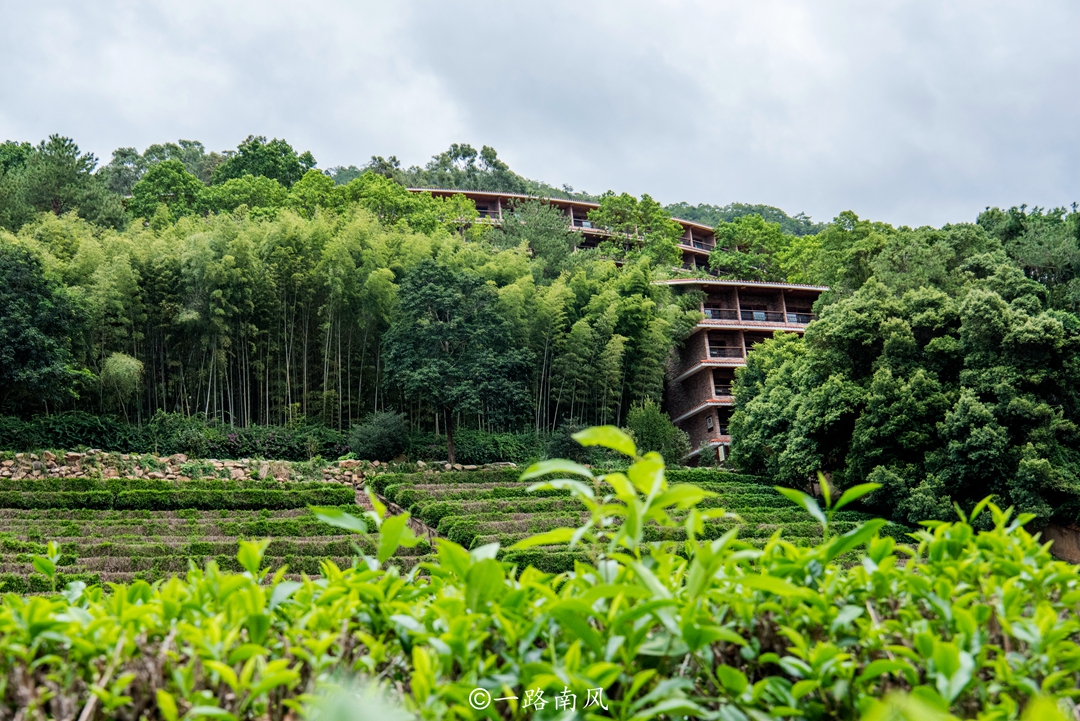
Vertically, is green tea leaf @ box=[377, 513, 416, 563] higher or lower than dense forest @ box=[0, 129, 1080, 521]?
lower

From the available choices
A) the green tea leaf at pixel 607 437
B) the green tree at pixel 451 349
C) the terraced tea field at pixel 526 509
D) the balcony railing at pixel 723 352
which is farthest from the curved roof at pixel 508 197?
the green tea leaf at pixel 607 437

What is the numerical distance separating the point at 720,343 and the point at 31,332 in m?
15.8

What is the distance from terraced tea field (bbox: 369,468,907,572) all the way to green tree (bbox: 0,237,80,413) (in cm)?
592

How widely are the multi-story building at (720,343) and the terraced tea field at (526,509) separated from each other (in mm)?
4800

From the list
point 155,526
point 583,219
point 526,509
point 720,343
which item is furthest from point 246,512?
point 583,219

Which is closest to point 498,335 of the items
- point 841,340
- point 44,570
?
point 841,340

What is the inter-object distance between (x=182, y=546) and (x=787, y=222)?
126 feet

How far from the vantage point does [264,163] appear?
2933 cm

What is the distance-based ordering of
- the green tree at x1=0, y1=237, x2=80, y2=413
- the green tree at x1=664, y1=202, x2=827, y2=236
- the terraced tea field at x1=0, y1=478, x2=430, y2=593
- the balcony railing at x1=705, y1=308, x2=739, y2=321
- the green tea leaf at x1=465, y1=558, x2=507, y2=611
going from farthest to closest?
1. the green tree at x1=664, y1=202, x2=827, y2=236
2. the balcony railing at x1=705, y1=308, x2=739, y2=321
3. the green tree at x1=0, y1=237, x2=80, y2=413
4. the terraced tea field at x1=0, y1=478, x2=430, y2=593
5. the green tea leaf at x1=465, y1=558, x2=507, y2=611

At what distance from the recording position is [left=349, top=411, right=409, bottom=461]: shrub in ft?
56.0

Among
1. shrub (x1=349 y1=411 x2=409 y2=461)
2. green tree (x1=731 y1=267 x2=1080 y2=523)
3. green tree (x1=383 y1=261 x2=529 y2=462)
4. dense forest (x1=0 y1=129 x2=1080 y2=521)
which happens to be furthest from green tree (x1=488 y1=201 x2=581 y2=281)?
green tree (x1=731 y1=267 x2=1080 y2=523)

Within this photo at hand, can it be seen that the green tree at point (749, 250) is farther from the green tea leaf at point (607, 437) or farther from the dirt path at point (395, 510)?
the green tea leaf at point (607, 437)

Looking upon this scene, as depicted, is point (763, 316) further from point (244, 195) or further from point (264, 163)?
point (264, 163)

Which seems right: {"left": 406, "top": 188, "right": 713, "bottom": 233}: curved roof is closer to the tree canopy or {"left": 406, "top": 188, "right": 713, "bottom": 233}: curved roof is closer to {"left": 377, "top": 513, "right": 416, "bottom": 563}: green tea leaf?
the tree canopy
